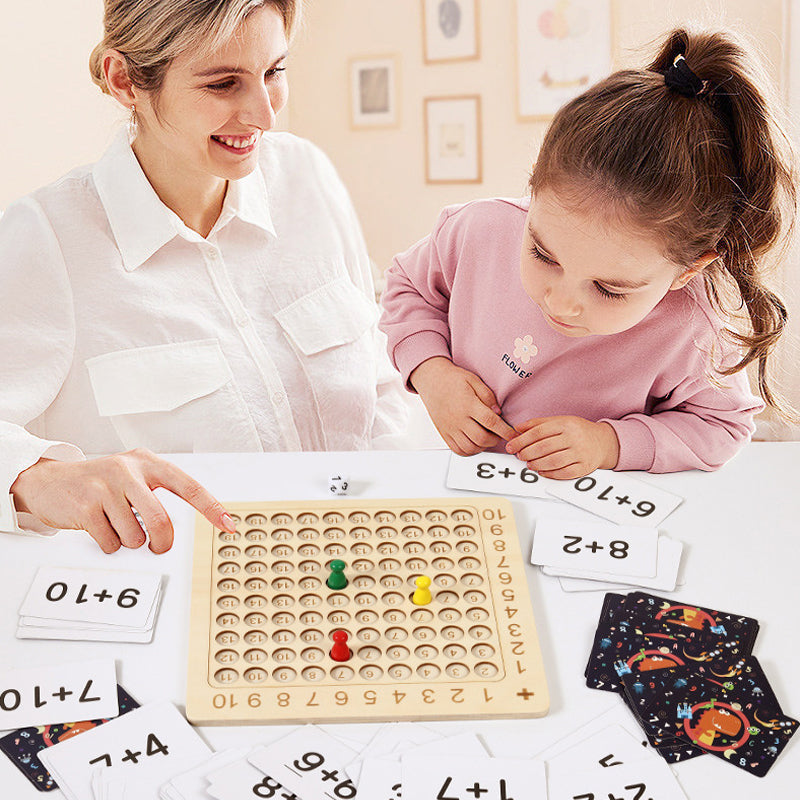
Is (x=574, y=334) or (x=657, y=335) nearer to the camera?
(x=574, y=334)

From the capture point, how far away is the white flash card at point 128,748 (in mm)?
676

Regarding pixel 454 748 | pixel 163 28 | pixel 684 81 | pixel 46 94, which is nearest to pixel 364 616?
pixel 454 748

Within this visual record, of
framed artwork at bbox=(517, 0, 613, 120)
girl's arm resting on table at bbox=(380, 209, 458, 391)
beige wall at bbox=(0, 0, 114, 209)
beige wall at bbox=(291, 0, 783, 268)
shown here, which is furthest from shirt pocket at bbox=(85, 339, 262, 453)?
framed artwork at bbox=(517, 0, 613, 120)

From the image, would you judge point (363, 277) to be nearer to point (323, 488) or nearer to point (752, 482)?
point (323, 488)

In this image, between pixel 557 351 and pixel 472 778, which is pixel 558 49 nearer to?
pixel 557 351

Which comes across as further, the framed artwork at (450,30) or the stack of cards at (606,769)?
the framed artwork at (450,30)

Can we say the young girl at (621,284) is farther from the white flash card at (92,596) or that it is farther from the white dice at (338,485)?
the white flash card at (92,596)

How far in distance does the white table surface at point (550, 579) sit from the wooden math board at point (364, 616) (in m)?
0.02

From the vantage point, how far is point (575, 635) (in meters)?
0.84

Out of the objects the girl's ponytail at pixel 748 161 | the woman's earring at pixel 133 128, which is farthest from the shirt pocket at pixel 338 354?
the girl's ponytail at pixel 748 161

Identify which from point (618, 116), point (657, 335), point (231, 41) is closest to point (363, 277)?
point (231, 41)

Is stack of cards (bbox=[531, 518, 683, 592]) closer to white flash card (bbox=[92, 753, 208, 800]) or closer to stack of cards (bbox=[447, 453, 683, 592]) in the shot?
stack of cards (bbox=[447, 453, 683, 592])

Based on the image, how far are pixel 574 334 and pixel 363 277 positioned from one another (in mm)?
741

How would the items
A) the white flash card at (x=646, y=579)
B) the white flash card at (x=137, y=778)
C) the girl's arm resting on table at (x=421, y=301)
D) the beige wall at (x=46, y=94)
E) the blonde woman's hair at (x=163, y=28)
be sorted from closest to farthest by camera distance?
the white flash card at (x=137, y=778) → the white flash card at (x=646, y=579) → the blonde woman's hair at (x=163, y=28) → the girl's arm resting on table at (x=421, y=301) → the beige wall at (x=46, y=94)
